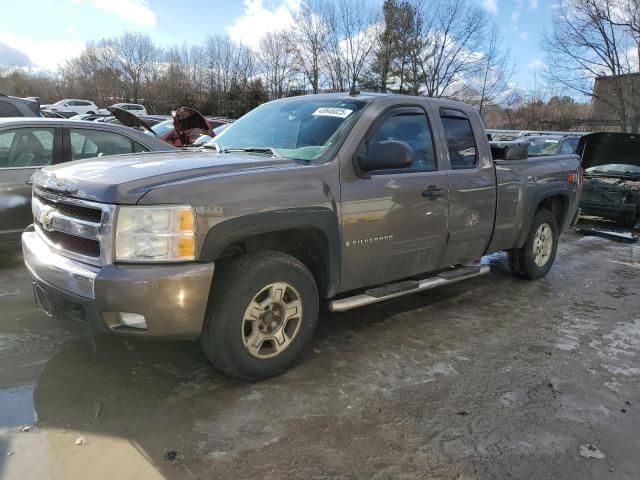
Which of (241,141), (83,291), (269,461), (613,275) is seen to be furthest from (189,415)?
(613,275)

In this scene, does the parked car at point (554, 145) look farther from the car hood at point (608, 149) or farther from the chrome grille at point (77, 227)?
the chrome grille at point (77, 227)

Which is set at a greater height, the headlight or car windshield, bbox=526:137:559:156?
car windshield, bbox=526:137:559:156

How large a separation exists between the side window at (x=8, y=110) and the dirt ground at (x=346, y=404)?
3471mm

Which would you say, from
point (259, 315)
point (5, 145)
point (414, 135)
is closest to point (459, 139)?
point (414, 135)

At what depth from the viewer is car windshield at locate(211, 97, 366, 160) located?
12.2ft

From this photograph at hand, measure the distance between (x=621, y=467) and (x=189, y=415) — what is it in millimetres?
2347

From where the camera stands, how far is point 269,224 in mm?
3133

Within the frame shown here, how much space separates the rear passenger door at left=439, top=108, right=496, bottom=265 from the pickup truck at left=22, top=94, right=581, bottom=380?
16 millimetres

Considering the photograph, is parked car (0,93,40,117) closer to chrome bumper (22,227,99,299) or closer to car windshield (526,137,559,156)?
chrome bumper (22,227,99,299)

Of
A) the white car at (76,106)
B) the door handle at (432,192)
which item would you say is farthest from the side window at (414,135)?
the white car at (76,106)

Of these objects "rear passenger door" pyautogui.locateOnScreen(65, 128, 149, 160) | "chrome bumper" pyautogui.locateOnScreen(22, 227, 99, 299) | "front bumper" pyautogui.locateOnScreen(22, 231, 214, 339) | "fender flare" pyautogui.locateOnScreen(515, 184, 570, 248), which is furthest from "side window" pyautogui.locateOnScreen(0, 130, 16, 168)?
"fender flare" pyautogui.locateOnScreen(515, 184, 570, 248)

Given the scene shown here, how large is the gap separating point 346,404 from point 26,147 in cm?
450

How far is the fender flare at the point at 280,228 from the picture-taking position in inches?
115

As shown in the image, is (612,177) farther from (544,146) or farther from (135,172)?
(135,172)
